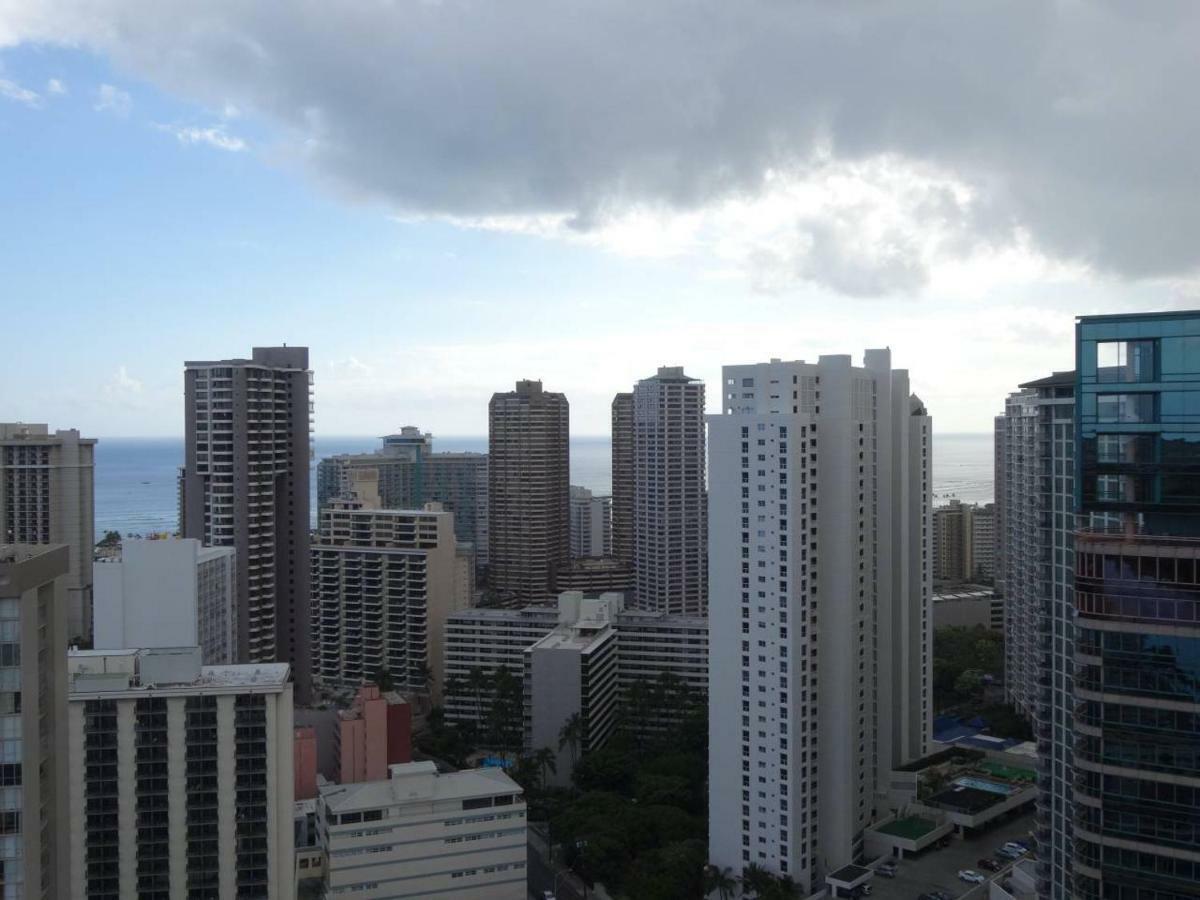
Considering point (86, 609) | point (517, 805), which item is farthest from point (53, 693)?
point (86, 609)

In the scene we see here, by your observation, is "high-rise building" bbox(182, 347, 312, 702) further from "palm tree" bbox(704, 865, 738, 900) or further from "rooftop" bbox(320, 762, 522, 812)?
"palm tree" bbox(704, 865, 738, 900)

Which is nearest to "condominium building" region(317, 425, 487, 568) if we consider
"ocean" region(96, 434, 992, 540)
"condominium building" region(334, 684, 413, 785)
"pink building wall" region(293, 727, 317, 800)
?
"ocean" region(96, 434, 992, 540)

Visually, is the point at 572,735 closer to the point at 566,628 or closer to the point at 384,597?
the point at 566,628

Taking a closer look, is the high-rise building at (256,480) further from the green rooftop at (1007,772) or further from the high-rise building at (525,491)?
the high-rise building at (525,491)

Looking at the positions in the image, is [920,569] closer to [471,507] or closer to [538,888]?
[538,888]

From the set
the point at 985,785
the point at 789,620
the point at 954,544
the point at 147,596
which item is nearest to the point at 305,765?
the point at 147,596
